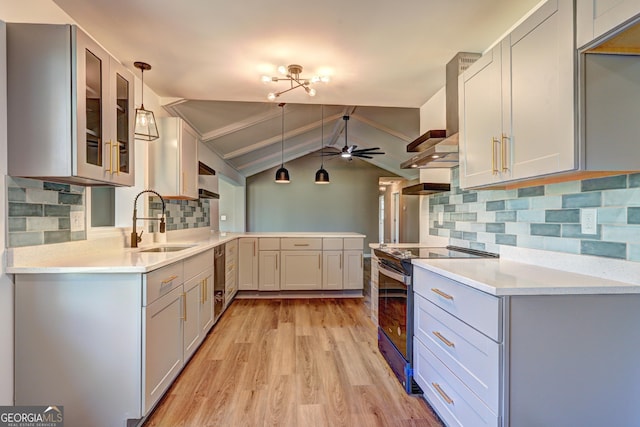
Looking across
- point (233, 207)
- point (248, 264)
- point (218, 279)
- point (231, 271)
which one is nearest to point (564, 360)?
point (218, 279)

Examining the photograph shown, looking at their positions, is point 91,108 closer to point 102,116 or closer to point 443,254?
point 102,116

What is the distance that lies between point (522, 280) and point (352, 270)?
3.18m

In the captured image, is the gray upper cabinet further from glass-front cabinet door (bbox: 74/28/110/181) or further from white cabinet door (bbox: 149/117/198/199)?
white cabinet door (bbox: 149/117/198/199)

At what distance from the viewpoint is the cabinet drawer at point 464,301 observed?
126 cm

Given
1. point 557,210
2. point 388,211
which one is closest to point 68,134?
point 557,210

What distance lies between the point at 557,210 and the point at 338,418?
5.33 feet

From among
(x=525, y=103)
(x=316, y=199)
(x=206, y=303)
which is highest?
(x=525, y=103)

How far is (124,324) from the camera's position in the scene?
1640 mm

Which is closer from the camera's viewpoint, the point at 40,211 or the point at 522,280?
the point at 522,280

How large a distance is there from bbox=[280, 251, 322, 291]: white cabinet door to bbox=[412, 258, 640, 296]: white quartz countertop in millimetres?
2695

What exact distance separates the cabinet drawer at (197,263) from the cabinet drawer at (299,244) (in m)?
1.48

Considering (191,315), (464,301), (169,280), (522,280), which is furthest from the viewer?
(191,315)

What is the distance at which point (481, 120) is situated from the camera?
1.88 meters

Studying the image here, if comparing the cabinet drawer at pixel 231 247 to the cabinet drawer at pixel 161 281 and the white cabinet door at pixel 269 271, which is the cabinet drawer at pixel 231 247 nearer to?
the white cabinet door at pixel 269 271
